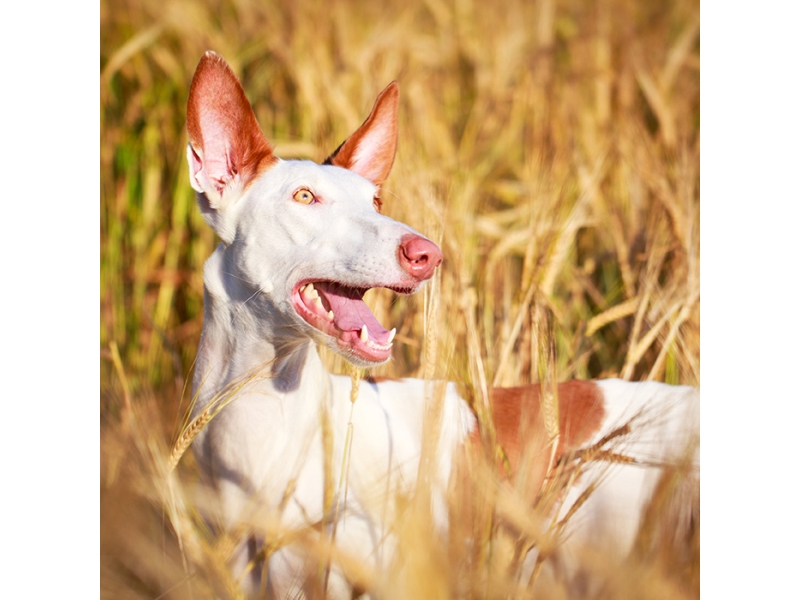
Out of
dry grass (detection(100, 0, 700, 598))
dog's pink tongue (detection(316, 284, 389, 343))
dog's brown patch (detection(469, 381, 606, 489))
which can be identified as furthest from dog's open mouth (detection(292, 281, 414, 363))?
dog's brown patch (detection(469, 381, 606, 489))

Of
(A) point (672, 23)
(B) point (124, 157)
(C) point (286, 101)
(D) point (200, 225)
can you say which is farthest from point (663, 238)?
(B) point (124, 157)

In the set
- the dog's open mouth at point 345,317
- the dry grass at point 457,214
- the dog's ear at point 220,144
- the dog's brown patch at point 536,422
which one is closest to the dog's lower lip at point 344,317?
the dog's open mouth at point 345,317

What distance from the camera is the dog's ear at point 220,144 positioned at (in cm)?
189

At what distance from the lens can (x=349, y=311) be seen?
72.4 inches

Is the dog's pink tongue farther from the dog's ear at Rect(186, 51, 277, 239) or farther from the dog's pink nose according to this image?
the dog's ear at Rect(186, 51, 277, 239)

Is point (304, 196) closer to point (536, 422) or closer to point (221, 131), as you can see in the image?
point (221, 131)

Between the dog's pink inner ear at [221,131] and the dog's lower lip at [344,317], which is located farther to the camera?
the dog's pink inner ear at [221,131]

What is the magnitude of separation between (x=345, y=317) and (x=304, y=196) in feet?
1.03

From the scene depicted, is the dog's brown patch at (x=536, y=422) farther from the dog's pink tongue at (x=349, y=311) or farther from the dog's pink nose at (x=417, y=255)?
the dog's pink nose at (x=417, y=255)

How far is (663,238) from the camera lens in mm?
2516

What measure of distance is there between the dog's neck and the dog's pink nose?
348 millimetres

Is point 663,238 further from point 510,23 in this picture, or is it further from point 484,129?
point 510,23

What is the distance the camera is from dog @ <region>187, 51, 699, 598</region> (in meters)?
1.78

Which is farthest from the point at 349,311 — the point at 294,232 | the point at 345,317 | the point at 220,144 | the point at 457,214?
the point at 457,214
